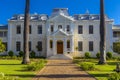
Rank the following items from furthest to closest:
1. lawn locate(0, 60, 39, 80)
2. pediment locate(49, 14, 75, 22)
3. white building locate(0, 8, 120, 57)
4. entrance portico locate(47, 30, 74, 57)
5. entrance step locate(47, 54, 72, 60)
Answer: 1. pediment locate(49, 14, 75, 22)
2. white building locate(0, 8, 120, 57)
3. entrance portico locate(47, 30, 74, 57)
4. entrance step locate(47, 54, 72, 60)
5. lawn locate(0, 60, 39, 80)

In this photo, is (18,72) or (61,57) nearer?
(18,72)

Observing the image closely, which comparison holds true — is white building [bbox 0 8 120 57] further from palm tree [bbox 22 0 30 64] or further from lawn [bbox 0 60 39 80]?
lawn [bbox 0 60 39 80]

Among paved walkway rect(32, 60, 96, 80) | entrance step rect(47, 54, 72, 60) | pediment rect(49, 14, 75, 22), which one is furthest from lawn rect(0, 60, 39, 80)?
pediment rect(49, 14, 75, 22)

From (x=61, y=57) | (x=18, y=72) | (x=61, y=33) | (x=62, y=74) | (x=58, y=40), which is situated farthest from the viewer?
(x=58, y=40)

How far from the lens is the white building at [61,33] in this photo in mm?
51938

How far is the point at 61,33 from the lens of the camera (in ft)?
169

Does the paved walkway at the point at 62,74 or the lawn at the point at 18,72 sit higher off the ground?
the lawn at the point at 18,72

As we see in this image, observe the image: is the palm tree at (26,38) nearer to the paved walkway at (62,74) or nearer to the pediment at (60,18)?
the paved walkway at (62,74)

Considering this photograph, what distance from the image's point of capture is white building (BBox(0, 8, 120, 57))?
51938mm

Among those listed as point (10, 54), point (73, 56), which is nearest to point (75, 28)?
point (73, 56)

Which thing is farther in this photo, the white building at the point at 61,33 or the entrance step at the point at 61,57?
the white building at the point at 61,33

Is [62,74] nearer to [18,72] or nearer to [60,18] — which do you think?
[18,72]

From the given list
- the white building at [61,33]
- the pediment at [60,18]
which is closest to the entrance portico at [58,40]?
the white building at [61,33]

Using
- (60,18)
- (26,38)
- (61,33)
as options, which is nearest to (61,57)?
(61,33)
